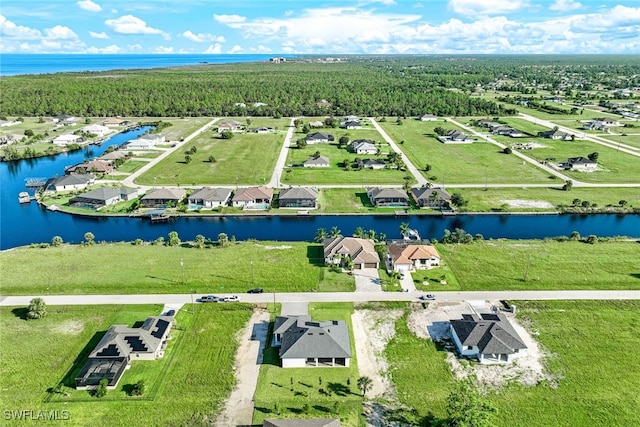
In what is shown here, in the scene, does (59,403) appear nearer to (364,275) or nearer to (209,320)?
(209,320)

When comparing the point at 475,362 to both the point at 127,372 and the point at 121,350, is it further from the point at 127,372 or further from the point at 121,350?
the point at 121,350

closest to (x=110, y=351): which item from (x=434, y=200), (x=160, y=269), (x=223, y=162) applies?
(x=160, y=269)

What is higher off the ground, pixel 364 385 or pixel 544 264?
pixel 544 264

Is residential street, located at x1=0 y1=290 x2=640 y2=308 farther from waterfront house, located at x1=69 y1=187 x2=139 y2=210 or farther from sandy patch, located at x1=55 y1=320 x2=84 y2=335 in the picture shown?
waterfront house, located at x1=69 y1=187 x2=139 y2=210

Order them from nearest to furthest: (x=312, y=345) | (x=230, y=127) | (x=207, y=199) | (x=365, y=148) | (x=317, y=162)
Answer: (x=312, y=345)
(x=207, y=199)
(x=317, y=162)
(x=365, y=148)
(x=230, y=127)

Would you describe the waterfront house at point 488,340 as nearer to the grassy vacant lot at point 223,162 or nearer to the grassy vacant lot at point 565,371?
the grassy vacant lot at point 565,371
